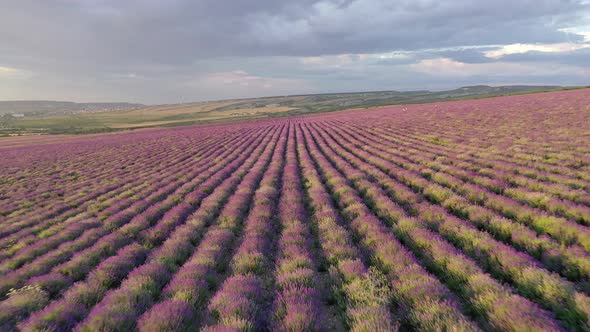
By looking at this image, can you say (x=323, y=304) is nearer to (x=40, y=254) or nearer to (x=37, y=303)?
(x=37, y=303)

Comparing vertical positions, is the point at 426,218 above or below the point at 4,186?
above

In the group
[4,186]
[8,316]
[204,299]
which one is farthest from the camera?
[4,186]

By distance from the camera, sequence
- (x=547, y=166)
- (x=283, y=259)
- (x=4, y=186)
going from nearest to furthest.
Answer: (x=283, y=259)
(x=547, y=166)
(x=4, y=186)

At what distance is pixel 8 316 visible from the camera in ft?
13.6

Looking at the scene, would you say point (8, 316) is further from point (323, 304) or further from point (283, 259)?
point (323, 304)

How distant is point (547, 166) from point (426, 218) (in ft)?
22.0

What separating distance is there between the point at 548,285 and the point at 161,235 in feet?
24.4

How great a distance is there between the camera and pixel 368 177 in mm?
12086

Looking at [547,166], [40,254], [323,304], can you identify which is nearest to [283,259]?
[323,304]

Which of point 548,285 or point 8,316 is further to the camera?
point 8,316

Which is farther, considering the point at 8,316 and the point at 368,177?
the point at 368,177

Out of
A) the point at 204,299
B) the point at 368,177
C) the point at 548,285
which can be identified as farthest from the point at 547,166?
the point at 204,299

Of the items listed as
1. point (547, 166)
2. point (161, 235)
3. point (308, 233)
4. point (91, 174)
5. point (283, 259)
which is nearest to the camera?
point (283, 259)

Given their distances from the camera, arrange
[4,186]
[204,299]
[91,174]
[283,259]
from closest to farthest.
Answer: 1. [204,299]
2. [283,259]
3. [4,186]
4. [91,174]
